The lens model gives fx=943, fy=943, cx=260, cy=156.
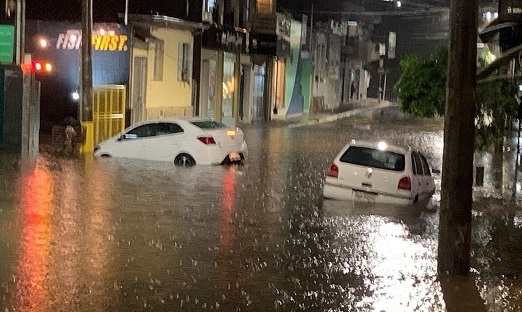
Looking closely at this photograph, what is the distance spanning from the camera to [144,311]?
30.1ft

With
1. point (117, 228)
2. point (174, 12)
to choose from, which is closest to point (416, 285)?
point (117, 228)

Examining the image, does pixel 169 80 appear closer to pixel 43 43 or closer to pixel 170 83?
pixel 170 83

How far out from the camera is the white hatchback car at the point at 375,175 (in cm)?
1814

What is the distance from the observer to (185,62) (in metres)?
36.6

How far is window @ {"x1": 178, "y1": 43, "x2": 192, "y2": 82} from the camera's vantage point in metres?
36.1

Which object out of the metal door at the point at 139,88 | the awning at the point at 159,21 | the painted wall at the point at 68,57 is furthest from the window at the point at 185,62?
the painted wall at the point at 68,57

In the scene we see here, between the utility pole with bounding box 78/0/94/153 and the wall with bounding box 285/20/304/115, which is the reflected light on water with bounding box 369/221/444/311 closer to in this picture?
the utility pole with bounding box 78/0/94/153

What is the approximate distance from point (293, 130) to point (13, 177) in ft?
81.3

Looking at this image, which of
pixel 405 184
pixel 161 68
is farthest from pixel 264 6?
pixel 405 184

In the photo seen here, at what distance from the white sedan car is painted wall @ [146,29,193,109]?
27.3 feet

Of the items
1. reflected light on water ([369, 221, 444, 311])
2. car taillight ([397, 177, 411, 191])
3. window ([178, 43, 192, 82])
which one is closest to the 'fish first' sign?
window ([178, 43, 192, 82])

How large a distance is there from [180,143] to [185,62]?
12291 mm

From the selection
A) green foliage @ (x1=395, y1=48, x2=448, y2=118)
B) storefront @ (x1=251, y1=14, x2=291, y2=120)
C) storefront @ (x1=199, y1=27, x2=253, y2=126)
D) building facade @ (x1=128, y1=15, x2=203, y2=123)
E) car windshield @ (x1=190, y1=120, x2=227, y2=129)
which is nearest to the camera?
car windshield @ (x1=190, y1=120, x2=227, y2=129)

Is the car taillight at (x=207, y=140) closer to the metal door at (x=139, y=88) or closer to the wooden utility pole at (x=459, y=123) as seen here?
the metal door at (x=139, y=88)
